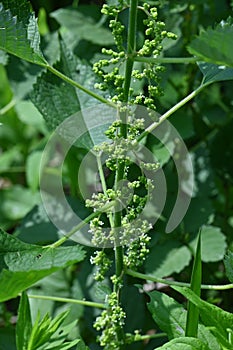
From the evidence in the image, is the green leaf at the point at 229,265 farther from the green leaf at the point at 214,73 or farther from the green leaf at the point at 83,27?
the green leaf at the point at 83,27

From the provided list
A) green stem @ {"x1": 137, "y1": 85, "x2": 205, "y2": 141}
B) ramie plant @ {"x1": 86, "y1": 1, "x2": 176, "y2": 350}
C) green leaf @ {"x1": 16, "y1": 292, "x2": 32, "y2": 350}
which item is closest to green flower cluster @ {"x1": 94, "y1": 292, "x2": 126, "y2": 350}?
ramie plant @ {"x1": 86, "y1": 1, "x2": 176, "y2": 350}

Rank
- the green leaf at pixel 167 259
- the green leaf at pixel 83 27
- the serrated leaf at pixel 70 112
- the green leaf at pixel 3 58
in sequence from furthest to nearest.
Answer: the green leaf at pixel 83 27 < the green leaf at pixel 3 58 < the green leaf at pixel 167 259 < the serrated leaf at pixel 70 112

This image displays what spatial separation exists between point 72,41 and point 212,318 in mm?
1012

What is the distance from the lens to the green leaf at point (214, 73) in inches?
41.6

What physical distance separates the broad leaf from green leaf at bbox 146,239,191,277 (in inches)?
12.6

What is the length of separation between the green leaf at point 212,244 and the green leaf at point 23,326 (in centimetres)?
45

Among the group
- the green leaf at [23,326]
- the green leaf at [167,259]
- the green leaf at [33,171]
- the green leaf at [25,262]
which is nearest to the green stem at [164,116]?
the green leaf at [25,262]

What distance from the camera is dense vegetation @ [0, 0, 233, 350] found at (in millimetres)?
971

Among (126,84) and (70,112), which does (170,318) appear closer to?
(126,84)

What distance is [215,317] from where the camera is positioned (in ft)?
3.08

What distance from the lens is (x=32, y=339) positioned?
40.5 inches

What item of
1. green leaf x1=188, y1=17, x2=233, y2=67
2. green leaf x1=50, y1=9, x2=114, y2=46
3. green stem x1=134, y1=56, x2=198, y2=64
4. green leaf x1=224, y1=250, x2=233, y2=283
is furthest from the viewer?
green leaf x1=50, y1=9, x2=114, y2=46

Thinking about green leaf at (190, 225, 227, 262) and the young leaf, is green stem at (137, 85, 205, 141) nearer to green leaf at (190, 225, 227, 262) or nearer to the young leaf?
the young leaf

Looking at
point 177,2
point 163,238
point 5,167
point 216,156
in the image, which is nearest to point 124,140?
point 163,238
